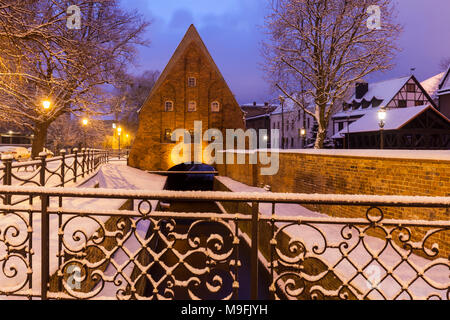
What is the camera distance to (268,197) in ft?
8.67

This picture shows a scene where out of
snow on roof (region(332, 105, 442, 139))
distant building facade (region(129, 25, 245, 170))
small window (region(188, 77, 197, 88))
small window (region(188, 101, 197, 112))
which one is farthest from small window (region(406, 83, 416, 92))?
small window (region(188, 101, 197, 112))

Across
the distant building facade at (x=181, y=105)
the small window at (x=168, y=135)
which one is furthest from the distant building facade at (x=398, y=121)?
the small window at (x=168, y=135)

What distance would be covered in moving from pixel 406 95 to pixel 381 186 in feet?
111

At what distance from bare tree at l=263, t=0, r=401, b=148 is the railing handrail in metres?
14.2

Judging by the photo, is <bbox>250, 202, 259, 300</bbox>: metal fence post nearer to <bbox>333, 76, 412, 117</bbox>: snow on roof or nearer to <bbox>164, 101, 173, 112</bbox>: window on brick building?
<bbox>164, 101, 173, 112</bbox>: window on brick building

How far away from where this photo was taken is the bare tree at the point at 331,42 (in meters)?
16.1

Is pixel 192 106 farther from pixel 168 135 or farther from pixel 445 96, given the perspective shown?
pixel 445 96

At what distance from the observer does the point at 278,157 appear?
16234 millimetres

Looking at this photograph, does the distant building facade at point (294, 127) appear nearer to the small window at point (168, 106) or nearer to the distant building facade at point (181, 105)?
the distant building facade at point (181, 105)

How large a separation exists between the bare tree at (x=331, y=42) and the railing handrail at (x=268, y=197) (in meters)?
14.2

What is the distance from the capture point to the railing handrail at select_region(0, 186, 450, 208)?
8.43 feet

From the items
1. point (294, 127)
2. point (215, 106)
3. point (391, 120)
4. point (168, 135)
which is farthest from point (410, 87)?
point (168, 135)
